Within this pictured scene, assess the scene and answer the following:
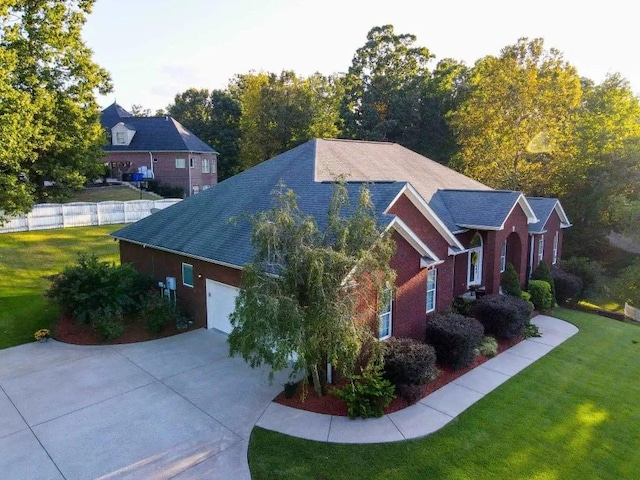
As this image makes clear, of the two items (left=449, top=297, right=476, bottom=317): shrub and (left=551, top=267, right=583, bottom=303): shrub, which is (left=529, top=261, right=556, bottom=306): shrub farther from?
(left=449, top=297, right=476, bottom=317): shrub

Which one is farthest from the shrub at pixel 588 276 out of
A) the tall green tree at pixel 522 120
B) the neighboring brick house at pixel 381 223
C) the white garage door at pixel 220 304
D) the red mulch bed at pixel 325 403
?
the white garage door at pixel 220 304

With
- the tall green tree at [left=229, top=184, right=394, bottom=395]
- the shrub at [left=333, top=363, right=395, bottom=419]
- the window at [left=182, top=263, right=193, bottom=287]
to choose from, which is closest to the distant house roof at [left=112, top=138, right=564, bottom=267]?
the window at [left=182, top=263, right=193, bottom=287]

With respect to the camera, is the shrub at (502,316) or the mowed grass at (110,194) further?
the mowed grass at (110,194)

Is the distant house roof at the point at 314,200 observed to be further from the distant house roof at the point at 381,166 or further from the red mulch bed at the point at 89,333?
the red mulch bed at the point at 89,333

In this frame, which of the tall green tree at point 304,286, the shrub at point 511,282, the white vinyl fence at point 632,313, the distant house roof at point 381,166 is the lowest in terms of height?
the white vinyl fence at point 632,313

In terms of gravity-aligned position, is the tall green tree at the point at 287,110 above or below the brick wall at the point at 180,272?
above

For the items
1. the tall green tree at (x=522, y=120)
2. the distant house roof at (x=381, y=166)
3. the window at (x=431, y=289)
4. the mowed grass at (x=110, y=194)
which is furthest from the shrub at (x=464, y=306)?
the mowed grass at (x=110, y=194)

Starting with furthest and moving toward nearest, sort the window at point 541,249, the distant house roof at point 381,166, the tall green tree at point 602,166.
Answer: the tall green tree at point 602,166 → the window at point 541,249 → the distant house roof at point 381,166

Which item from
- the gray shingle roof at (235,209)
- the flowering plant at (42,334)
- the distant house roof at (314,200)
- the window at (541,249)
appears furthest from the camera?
the window at (541,249)
